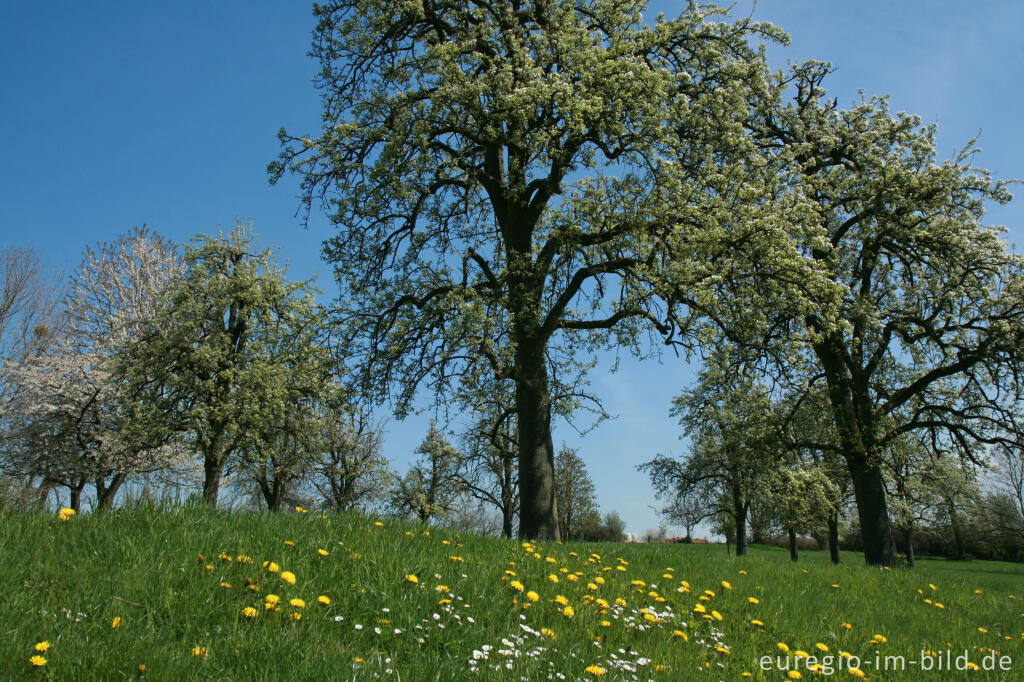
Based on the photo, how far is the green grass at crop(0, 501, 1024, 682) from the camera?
125 inches

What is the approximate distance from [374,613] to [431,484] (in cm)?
4051

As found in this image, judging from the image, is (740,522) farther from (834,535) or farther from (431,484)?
(431,484)

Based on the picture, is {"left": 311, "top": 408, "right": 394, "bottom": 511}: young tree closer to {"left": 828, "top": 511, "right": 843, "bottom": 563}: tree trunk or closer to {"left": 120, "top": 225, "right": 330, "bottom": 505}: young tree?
{"left": 120, "top": 225, "right": 330, "bottom": 505}: young tree

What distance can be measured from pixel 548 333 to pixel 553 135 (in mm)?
4293

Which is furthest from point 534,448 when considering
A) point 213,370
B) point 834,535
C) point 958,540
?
point 958,540

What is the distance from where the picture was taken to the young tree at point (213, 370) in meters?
24.2

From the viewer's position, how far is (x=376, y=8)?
14156 millimetres

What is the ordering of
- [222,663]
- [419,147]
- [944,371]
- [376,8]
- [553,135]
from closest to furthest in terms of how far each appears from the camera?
1. [222,663]
2. [553,135]
3. [419,147]
4. [376,8]
5. [944,371]

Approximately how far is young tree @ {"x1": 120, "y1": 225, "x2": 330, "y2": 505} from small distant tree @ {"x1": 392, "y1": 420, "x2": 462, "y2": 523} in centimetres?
1577

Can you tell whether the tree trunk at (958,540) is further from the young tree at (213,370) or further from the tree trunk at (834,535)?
the young tree at (213,370)

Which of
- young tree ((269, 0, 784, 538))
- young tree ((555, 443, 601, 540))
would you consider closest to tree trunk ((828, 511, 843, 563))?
young tree ((555, 443, 601, 540))

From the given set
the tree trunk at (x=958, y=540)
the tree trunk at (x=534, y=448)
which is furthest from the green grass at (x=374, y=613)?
the tree trunk at (x=958, y=540)

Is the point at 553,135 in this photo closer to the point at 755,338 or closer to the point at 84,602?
the point at 755,338

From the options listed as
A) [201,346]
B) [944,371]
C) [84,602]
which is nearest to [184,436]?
[201,346]
